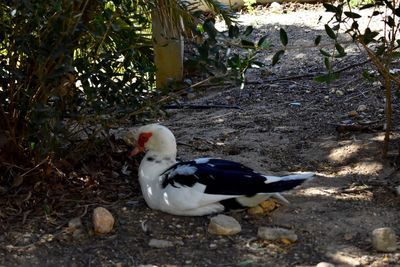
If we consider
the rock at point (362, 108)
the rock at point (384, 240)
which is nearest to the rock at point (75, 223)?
the rock at point (384, 240)

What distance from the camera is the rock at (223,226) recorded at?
301 cm

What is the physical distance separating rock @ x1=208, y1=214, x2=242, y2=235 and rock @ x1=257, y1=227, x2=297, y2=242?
0.11 meters

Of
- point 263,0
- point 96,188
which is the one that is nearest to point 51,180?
point 96,188

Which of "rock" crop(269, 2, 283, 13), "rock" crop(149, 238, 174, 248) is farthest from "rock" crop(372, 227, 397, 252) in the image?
"rock" crop(269, 2, 283, 13)

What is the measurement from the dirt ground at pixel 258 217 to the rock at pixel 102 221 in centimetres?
3

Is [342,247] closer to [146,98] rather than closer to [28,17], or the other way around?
[146,98]

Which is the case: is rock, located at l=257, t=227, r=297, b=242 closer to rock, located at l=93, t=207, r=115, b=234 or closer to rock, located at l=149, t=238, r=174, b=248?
rock, located at l=149, t=238, r=174, b=248

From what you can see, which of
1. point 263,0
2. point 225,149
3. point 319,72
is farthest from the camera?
point 263,0

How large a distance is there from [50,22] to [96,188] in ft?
3.03

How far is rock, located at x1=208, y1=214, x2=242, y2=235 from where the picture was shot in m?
3.01

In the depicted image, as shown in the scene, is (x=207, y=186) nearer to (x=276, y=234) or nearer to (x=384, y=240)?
(x=276, y=234)

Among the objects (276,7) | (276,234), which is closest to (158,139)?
(276,234)

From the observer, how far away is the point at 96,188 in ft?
11.3

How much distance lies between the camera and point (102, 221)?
10.0ft
